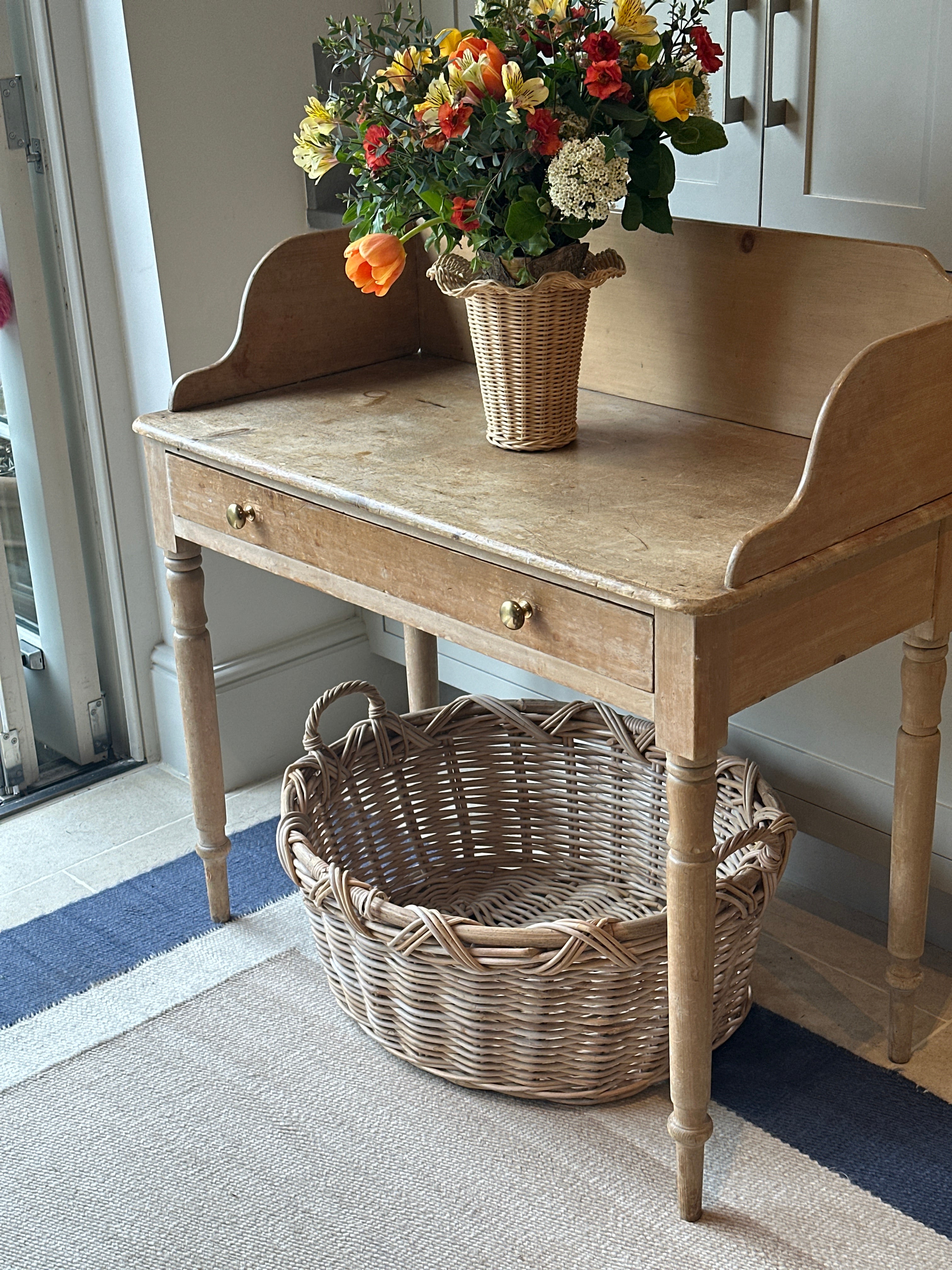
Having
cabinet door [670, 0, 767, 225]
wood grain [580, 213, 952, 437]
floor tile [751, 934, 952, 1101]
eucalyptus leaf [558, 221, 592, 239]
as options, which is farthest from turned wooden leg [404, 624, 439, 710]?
eucalyptus leaf [558, 221, 592, 239]

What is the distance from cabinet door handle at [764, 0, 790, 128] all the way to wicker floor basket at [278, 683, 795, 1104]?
880 mm

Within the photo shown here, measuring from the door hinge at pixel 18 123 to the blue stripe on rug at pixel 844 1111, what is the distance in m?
1.84

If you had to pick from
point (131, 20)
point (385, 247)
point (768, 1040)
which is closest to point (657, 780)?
point (768, 1040)

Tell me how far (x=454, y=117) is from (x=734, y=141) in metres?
0.56

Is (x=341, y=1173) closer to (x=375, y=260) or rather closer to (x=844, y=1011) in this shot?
(x=844, y=1011)

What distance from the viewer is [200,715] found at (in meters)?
2.04

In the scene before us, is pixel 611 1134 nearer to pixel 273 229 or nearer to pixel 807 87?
pixel 807 87

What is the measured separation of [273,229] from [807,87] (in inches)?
41.7

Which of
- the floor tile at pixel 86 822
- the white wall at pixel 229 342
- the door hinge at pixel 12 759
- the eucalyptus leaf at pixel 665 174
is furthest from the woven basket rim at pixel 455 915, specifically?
the door hinge at pixel 12 759

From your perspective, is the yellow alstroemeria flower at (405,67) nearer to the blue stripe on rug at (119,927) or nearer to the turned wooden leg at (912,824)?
the turned wooden leg at (912,824)

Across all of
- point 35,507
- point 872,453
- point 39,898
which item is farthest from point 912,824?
point 35,507

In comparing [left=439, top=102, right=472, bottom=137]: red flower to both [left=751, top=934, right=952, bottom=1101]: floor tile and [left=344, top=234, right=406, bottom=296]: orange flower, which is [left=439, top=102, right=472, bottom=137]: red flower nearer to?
[left=344, top=234, right=406, bottom=296]: orange flower

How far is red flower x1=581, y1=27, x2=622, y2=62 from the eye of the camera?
1409 millimetres

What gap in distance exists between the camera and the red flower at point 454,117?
144cm
